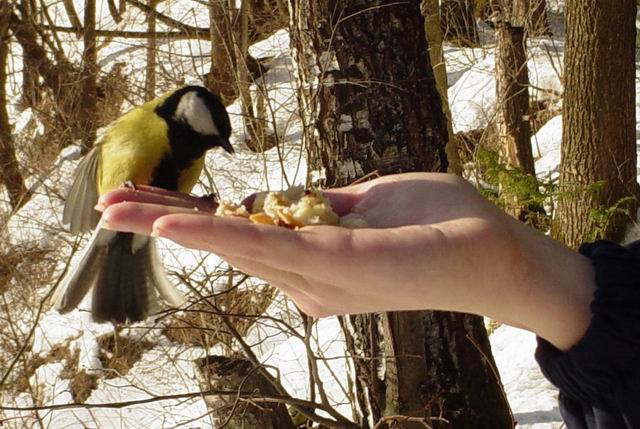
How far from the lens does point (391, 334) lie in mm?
2434

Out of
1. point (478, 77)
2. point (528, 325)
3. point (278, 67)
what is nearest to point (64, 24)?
point (278, 67)

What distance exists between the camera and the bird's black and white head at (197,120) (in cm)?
233

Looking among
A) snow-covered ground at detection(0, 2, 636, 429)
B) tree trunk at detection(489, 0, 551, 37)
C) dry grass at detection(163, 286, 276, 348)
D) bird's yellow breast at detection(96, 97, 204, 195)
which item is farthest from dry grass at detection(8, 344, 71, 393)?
tree trunk at detection(489, 0, 551, 37)

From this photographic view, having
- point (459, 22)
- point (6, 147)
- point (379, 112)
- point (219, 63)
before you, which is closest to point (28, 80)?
point (6, 147)

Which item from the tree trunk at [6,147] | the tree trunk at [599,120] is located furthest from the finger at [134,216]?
the tree trunk at [6,147]

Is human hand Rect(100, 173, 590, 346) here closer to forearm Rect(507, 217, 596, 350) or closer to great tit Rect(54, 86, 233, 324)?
forearm Rect(507, 217, 596, 350)

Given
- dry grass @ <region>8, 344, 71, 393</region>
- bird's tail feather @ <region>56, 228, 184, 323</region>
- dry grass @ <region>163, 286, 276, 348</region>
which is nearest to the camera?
bird's tail feather @ <region>56, 228, 184, 323</region>

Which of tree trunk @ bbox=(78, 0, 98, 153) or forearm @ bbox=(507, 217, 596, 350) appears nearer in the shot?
forearm @ bbox=(507, 217, 596, 350)

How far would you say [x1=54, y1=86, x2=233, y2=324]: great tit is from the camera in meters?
2.33

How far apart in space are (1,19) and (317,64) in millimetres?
6340

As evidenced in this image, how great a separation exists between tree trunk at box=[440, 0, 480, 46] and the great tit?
18.3 ft

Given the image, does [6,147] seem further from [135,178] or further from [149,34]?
[135,178]

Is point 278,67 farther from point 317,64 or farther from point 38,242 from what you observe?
point 317,64

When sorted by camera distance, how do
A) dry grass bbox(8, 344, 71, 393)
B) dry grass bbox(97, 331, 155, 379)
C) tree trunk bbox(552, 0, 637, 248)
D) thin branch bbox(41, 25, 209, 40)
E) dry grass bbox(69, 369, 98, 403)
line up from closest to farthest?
tree trunk bbox(552, 0, 637, 248), dry grass bbox(8, 344, 71, 393), dry grass bbox(97, 331, 155, 379), dry grass bbox(69, 369, 98, 403), thin branch bbox(41, 25, 209, 40)
